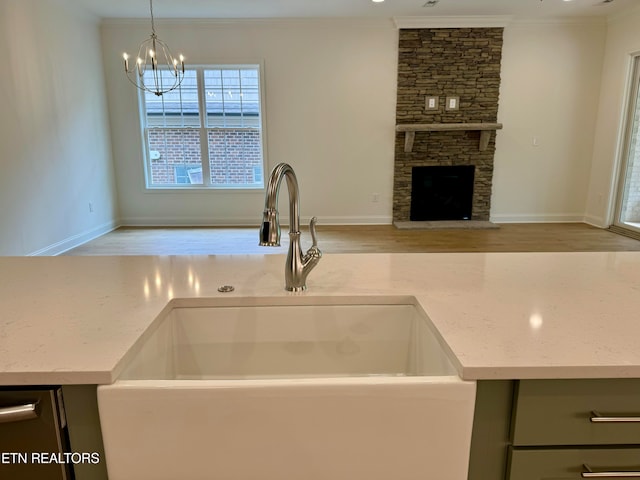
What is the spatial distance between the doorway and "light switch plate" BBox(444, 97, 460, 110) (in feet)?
7.14

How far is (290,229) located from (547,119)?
21.0 ft

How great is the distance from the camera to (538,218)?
6.57m

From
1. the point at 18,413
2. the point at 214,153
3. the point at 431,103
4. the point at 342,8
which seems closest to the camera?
the point at 18,413

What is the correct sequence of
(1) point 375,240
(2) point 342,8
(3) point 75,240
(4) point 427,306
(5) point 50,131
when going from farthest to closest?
(1) point 375,240
(2) point 342,8
(3) point 75,240
(5) point 50,131
(4) point 427,306

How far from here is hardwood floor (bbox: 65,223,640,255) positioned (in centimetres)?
502

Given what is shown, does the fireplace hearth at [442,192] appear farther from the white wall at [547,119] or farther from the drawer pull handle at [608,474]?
the drawer pull handle at [608,474]

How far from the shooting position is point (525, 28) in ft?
19.8

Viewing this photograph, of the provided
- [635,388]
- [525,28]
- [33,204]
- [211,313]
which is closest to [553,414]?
[635,388]

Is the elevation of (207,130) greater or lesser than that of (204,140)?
greater

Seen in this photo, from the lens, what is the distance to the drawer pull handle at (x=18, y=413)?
29.5 inches

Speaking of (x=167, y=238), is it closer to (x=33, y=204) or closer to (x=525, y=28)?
(x=33, y=204)

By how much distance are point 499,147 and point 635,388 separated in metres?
6.15

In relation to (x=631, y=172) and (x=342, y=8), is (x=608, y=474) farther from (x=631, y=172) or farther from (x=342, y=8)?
(x=631, y=172)

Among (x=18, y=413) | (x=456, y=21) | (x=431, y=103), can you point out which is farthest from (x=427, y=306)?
(x=456, y=21)
